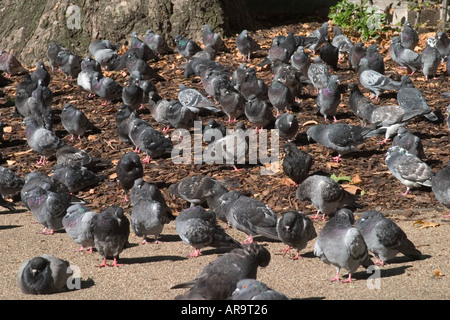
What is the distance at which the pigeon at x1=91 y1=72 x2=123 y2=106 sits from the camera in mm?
11430

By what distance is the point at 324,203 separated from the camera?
753cm

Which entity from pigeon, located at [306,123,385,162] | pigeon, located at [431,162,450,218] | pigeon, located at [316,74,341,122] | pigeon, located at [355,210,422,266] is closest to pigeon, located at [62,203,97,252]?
pigeon, located at [355,210,422,266]

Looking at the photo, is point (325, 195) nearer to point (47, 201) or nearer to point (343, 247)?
point (343, 247)

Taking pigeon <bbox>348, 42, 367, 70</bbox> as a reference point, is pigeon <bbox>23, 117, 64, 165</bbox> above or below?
below

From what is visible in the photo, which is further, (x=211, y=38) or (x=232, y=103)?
(x=211, y=38)

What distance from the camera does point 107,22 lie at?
45.3ft

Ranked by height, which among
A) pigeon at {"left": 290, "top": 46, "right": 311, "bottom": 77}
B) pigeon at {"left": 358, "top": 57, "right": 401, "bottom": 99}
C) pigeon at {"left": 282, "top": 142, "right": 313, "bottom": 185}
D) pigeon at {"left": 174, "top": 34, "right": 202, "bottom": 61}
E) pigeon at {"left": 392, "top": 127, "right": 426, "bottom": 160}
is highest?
pigeon at {"left": 174, "top": 34, "right": 202, "bottom": 61}

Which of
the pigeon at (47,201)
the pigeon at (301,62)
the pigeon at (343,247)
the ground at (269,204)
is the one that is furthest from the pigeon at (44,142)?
the pigeon at (343,247)

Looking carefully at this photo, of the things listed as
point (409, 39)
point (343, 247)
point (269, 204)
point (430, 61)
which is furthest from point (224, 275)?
point (409, 39)

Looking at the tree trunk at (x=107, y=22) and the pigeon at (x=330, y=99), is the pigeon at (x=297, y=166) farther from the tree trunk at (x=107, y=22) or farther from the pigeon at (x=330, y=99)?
the tree trunk at (x=107, y=22)

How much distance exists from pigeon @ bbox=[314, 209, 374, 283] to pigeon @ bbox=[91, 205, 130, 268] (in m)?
1.88

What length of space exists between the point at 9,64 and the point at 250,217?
311 inches

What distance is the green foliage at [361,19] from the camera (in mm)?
13977

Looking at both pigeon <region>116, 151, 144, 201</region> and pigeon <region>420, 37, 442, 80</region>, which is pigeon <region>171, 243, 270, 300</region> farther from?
pigeon <region>420, 37, 442, 80</region>
